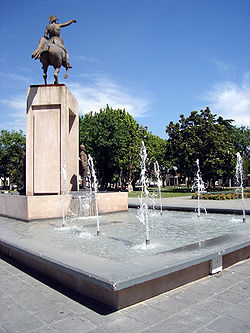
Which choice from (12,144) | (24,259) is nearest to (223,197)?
(24,259)

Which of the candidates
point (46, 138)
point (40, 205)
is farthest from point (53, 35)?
point (40, 205)

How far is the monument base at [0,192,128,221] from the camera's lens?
9.11 meters

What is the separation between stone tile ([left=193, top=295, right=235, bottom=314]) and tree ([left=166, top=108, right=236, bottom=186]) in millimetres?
32145

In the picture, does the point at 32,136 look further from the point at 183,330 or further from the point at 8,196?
the point at 183,330

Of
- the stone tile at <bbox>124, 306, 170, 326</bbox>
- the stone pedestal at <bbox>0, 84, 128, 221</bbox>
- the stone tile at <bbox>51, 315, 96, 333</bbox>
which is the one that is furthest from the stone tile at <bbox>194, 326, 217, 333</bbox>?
the stone pedestal at <bbox>0, 84, 128, 221</bbox>

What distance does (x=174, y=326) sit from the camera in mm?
2783

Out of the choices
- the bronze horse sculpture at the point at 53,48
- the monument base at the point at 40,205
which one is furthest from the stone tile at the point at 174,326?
the bronze horse sculpture at the point at 53,48

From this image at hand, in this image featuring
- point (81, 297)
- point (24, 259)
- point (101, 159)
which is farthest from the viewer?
point (101, 159)

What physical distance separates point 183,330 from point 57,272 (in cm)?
194

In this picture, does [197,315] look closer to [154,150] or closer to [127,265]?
[127,265]

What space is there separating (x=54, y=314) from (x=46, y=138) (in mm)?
8174

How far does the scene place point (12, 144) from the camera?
5009cm

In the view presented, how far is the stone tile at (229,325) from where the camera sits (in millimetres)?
2684

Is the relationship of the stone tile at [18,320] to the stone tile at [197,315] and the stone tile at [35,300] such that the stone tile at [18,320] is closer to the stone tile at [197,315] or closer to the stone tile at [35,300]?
the stone tile at [35,300]
